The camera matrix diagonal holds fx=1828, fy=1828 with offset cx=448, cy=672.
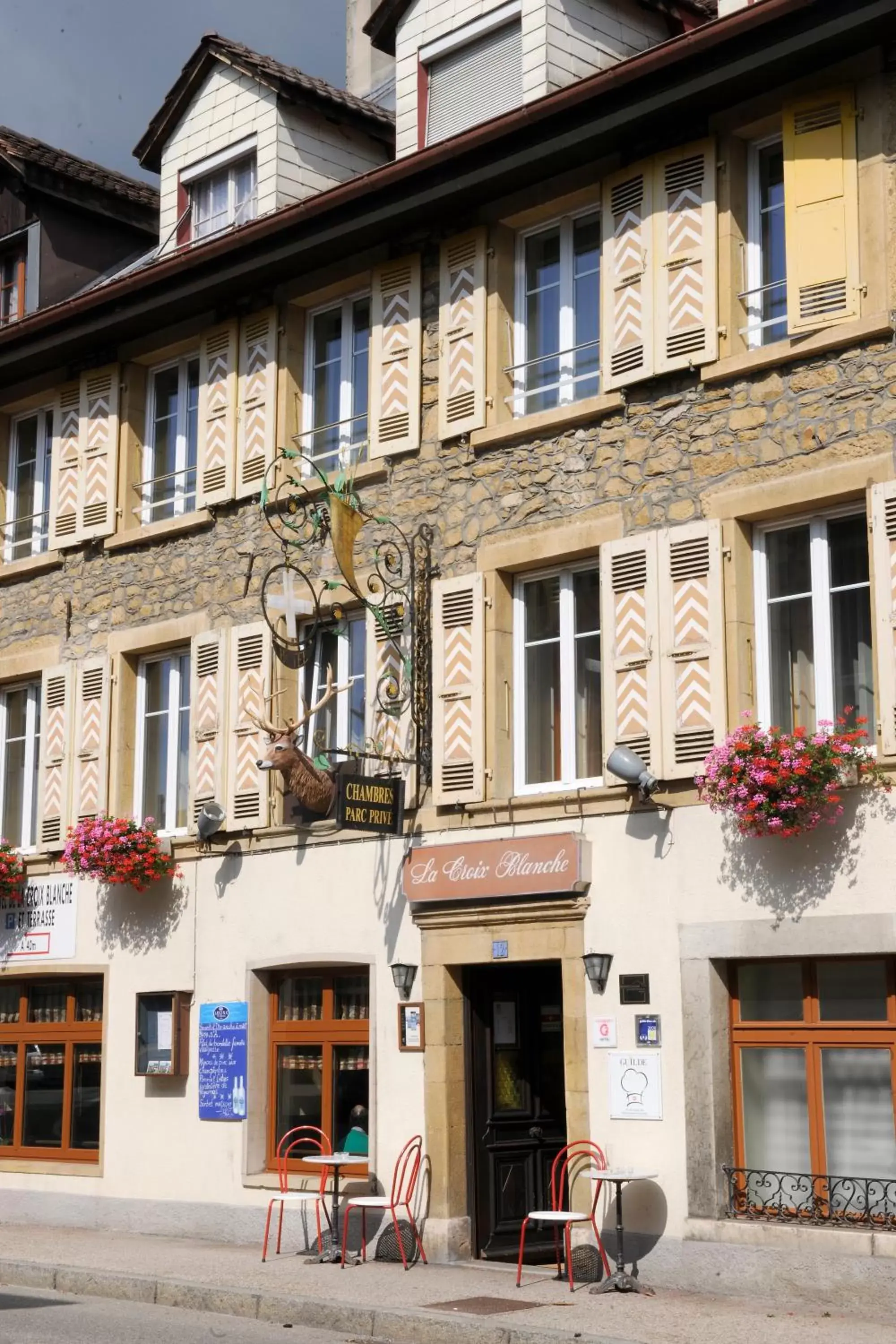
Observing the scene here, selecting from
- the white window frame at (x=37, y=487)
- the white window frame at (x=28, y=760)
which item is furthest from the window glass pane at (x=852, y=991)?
the white window frame at (x=37, y=487)

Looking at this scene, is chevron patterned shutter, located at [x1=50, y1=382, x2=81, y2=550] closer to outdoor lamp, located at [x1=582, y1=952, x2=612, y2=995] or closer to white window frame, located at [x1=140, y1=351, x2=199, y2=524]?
white window frame, located at [x1=140, y1=351, x2=199, y2=524]

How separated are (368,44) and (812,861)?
13.2 metres

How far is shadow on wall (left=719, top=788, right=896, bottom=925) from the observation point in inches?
435

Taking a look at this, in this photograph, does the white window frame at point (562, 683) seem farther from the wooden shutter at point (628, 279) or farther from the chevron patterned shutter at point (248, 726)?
the chevron patterned shutter at point (248, 726)

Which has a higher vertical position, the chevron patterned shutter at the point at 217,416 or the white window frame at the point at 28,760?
the chevron patterned shutter at the point at 217,416

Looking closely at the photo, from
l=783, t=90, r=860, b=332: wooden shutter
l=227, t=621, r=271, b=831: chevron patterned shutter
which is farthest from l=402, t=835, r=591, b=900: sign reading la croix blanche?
l=783, t=90, r=860, b=332: wooden shutter

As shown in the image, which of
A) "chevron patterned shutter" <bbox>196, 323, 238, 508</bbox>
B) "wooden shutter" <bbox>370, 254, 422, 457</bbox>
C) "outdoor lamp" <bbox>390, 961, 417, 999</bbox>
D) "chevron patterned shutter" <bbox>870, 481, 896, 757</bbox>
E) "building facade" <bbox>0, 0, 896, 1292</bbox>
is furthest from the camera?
"chevron patterned shutter" <bbox>196, 323, 238, 508</bbox>

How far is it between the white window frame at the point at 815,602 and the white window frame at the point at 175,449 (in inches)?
242

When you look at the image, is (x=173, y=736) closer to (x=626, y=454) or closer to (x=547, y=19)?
(x=626, y=454)

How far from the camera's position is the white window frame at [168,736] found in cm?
1612

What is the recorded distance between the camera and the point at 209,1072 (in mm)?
14867

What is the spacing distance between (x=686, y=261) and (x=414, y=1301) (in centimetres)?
704

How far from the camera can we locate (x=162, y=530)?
16203 mm

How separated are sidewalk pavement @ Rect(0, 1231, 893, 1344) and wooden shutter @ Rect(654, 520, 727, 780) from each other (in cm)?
339
